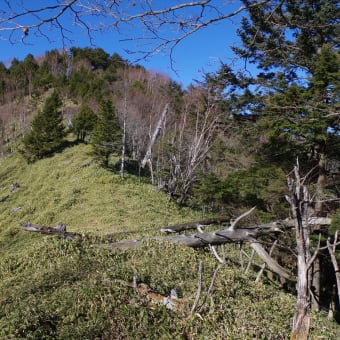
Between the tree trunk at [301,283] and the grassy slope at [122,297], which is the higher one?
the tree trunk at [301,283]

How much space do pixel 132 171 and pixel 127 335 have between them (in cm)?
2394

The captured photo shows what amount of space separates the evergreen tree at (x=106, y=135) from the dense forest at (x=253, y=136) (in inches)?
3.0

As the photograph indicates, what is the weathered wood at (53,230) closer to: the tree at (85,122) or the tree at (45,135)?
the tree at (85,122)

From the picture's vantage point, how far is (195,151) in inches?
747

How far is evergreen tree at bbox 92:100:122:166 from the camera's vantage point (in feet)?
84.9

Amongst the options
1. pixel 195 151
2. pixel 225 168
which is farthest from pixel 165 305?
pixel 195 151

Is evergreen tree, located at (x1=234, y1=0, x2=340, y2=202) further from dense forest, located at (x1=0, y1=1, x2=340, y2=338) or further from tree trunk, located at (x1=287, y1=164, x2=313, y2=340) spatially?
tree trunk, located at (x1=287, y1=164, x2=313, y2=340)

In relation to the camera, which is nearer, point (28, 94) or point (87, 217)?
point (87, 217)

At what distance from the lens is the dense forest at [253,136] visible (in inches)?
286

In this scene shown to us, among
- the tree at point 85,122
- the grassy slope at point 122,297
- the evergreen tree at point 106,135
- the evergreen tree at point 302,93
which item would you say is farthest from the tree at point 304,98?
the tree at point 85,122

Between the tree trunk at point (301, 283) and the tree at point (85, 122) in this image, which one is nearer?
the tree trunk at point (301, 283)

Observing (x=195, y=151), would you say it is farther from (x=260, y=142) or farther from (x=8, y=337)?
(x=8, y=337)

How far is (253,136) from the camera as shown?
1103 centimetres

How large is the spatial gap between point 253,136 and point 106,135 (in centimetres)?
1664
